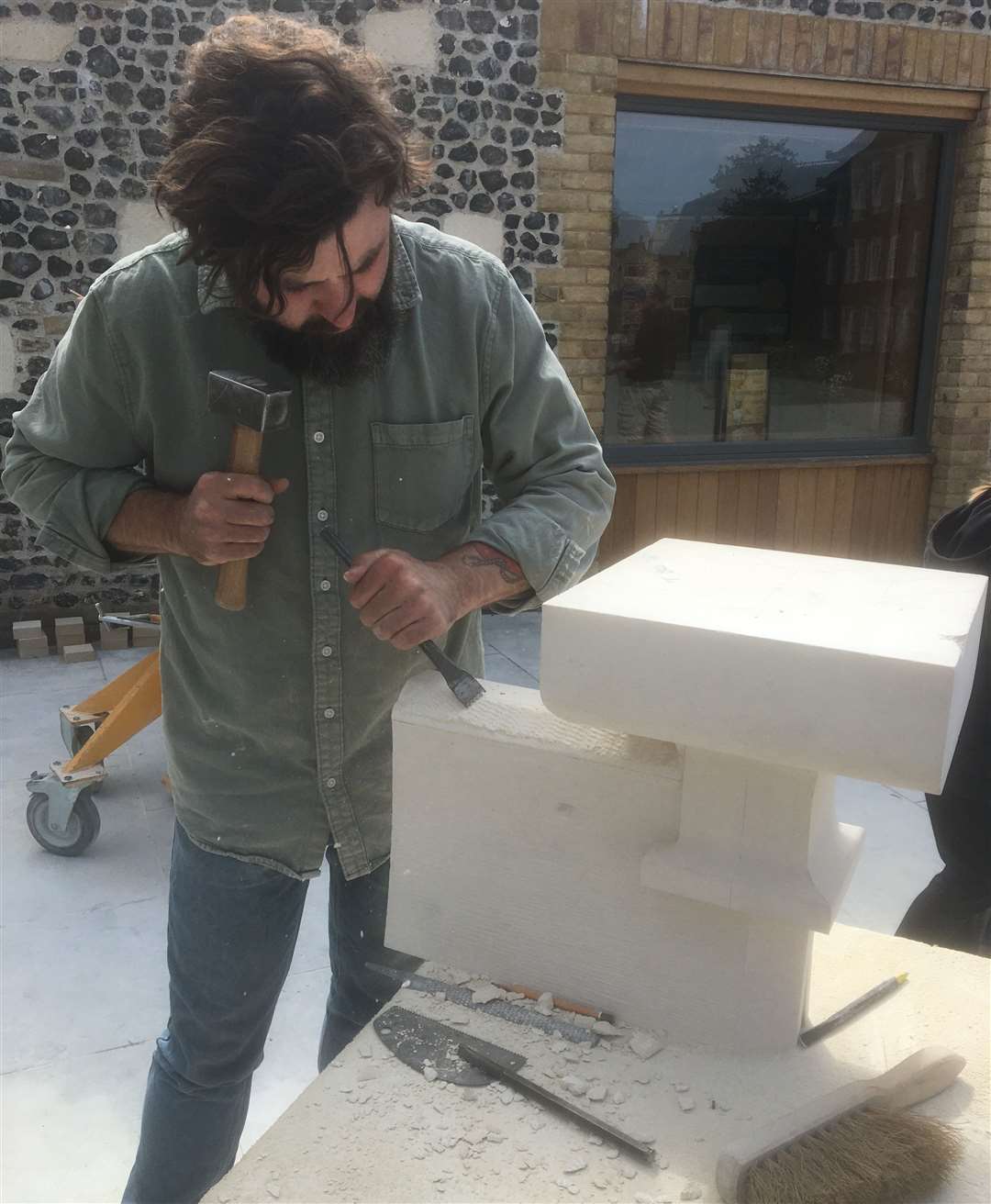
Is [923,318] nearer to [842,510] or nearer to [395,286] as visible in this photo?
[842,510]

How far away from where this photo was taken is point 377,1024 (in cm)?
126

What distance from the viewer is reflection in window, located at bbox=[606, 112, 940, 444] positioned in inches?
233

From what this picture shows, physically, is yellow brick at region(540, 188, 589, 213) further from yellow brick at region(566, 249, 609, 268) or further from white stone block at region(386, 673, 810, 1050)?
white stone block at region(386, 673, 810, 1050)

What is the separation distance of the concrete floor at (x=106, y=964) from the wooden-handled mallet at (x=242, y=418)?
1.39 metres

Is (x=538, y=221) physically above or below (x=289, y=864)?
above

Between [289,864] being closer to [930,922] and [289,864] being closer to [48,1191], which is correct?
[48,1191]

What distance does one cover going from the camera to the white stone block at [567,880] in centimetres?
122

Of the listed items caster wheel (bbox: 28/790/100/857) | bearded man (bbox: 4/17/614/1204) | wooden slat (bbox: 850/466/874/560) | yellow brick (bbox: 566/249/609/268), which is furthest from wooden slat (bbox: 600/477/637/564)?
bearded man (bbox: 4/17/614/1204)

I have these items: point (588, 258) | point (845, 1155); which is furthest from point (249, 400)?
point (588, 258)

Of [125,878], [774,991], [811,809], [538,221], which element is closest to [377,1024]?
[774,991]

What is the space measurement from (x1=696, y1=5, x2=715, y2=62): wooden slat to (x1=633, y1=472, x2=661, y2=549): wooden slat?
2139 mm

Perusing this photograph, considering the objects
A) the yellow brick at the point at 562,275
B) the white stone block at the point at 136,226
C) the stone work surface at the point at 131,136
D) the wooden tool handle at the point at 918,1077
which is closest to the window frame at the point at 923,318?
the stone work surface at the point at 131,136

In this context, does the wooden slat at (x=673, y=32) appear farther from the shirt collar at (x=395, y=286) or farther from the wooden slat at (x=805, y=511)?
the shirt collar at (x=395, y=286)

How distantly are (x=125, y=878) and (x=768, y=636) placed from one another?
271 centimetres
